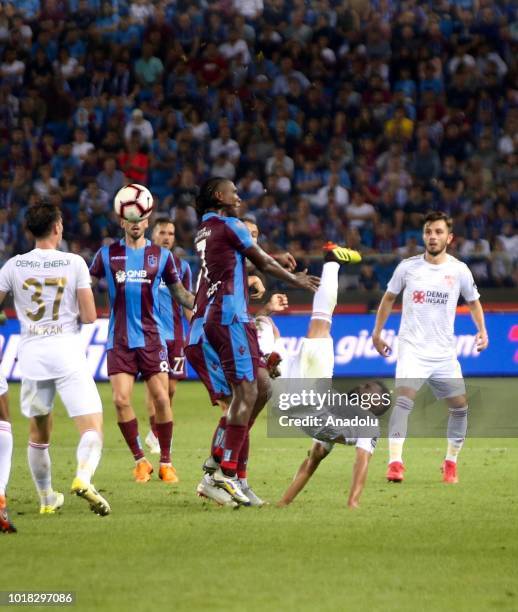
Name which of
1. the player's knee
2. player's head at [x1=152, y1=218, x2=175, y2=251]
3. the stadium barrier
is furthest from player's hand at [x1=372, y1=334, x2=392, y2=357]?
the stadium barrier

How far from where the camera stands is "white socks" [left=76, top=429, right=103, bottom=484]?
8.09 m

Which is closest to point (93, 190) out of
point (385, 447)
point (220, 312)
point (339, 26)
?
point (339, 26)

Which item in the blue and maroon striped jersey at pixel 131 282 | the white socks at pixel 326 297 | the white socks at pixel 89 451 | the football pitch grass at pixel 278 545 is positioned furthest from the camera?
the blue and maroon striped jersey at pixel 131 282

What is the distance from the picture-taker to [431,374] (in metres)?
11.0

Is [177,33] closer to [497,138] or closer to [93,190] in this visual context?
[93,190]

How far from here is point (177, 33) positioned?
80.2 ft

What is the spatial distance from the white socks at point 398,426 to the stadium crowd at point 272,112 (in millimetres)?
10068

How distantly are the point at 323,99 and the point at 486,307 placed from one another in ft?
20.5

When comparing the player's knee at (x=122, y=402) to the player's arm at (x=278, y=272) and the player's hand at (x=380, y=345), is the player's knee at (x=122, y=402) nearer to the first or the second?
the player's hand at (x=380, y=345)

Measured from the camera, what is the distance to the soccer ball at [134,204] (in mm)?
10492

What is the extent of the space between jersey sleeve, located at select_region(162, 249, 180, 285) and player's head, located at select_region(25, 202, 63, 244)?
8.45ft

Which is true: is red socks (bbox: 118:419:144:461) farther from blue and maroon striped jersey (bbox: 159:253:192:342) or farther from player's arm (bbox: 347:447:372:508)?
player's arm (bbox: 347:447:372:508)

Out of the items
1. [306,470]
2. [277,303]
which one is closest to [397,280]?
[277,303]

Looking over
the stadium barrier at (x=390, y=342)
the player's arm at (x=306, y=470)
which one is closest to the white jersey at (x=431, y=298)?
the player's arm at (x=306, y=470)
